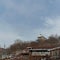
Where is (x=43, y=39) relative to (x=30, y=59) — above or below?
above

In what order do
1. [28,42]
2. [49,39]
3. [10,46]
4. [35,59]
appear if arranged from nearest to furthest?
[35,59] < [49,39] < [28,42] < [10,46]

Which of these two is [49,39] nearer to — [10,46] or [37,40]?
[37,40]

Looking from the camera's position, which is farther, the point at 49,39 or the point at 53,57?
the point at 49,39

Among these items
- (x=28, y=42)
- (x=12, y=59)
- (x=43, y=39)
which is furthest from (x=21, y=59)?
(x=28, y=42)

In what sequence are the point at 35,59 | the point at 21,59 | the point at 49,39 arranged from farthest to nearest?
the point at 49,39
the point at 21,59
the point at 35,59

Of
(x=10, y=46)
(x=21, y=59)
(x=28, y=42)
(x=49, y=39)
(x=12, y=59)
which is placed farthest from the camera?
(x=10, y=46)

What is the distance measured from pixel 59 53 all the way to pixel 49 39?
3530cm

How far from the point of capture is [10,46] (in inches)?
4491

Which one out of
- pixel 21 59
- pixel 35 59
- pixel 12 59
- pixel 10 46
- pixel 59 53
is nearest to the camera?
pixel 59 53

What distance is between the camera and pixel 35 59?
212 feet

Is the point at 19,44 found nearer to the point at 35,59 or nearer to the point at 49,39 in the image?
the point at 49,39

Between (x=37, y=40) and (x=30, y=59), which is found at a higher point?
(x=37, y=40)

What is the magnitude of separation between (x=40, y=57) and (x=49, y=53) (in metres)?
2.60

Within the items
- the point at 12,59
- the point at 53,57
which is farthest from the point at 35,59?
the point at 12,59
